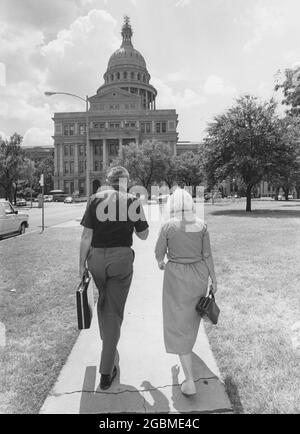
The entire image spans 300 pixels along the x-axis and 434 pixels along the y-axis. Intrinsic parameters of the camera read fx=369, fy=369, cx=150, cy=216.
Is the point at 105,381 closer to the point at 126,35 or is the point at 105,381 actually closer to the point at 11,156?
the point at 11,156

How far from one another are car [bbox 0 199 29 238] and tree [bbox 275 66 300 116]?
18500 millimetres

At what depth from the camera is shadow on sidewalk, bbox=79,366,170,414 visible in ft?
10.7

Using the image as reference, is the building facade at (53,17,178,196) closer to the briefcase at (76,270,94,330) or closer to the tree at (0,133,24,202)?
the tree at (0,133,24,202)

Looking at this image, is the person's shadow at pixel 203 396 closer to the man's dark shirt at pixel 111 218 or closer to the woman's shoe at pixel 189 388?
the woman's shoe at pixel 189 388

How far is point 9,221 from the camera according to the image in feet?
52.0

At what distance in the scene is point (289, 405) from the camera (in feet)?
10.8

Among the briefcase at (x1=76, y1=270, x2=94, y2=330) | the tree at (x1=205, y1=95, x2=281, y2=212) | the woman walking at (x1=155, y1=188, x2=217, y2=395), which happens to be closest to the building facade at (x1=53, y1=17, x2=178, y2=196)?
the tree at (x1=205, y1=95, x2=281, y2=212)

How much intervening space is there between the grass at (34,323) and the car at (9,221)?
4908 millimetres

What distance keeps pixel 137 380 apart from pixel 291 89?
85.0 feet

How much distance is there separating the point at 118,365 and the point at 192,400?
1.00 m

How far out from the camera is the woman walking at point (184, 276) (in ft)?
11.7

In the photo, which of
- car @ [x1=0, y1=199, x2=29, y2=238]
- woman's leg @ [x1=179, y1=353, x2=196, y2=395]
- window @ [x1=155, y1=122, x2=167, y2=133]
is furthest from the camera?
window @ [x1=155, y1=122, x2=167, y2=133]

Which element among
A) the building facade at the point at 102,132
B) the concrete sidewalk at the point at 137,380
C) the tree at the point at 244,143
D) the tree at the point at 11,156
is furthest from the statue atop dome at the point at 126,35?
the concrete sidewalk at the point at 137,380
